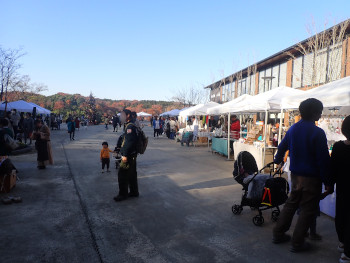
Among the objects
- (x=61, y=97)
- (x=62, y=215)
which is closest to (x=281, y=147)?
(x=62, y=215)

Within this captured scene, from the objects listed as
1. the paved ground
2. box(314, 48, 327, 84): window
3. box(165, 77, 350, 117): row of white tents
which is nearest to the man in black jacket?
the paved ground

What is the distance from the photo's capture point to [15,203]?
17.7 ft

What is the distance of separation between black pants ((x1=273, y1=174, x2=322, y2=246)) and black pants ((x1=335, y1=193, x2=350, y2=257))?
0.76 ft

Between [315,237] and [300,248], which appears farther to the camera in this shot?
[315,237]

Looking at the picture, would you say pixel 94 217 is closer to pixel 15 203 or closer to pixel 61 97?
pixel 15 203

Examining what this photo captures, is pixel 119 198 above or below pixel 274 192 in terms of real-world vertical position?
below

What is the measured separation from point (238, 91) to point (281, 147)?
26839 millimetres

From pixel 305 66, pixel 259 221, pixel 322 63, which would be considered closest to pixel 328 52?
pixel 322 63

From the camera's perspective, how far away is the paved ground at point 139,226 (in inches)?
134

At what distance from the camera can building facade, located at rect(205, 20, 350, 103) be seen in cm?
1528

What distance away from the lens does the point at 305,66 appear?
18.7 m

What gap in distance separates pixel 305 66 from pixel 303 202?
17.8 metres

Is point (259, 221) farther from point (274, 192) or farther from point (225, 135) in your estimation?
point (225, 135)

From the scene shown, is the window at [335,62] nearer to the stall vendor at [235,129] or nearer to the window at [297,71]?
the window at [297,71]
